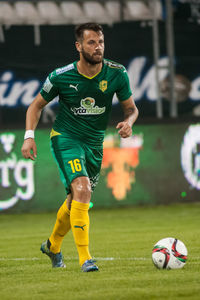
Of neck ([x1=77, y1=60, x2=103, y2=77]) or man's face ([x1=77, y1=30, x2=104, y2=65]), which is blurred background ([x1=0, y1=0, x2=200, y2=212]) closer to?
neck ([x1=77, y1=60, x2=103, y2=77])

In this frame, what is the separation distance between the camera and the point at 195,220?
1235 cm

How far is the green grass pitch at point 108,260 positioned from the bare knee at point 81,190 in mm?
612

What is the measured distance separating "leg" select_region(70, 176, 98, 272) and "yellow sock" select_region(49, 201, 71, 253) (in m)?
0.35

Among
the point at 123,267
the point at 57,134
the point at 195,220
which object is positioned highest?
the point at 57,134

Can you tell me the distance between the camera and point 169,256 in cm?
656

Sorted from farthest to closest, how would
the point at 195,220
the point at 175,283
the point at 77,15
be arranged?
the point at 77,15 < the point at 195,220 < the point at 175,283

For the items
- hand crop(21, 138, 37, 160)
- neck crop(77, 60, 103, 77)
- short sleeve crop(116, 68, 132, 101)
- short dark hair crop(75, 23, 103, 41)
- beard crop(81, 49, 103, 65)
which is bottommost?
hand crop(21, 138, 37, 160)

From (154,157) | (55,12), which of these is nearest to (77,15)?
(55,12)

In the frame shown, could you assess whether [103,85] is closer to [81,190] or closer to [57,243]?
[81,190]

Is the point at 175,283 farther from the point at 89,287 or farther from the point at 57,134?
the point at 57,134

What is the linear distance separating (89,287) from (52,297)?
0.40 m

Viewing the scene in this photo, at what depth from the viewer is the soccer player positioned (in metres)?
6.84

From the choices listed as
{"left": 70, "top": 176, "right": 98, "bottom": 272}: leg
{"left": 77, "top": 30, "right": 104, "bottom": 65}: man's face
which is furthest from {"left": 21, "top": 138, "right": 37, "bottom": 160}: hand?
{"left": 77, "top": 30, "right": 104, "bottom": 65}: man's face

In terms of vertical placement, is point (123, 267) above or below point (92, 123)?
below
